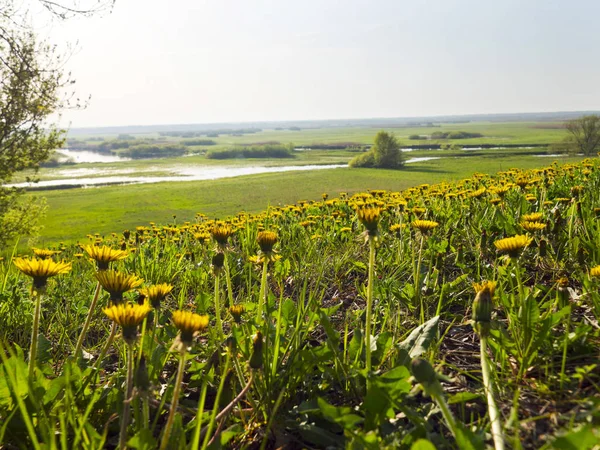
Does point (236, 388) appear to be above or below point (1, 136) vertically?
below

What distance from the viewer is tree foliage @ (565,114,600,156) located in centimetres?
5031

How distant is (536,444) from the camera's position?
1.15 m

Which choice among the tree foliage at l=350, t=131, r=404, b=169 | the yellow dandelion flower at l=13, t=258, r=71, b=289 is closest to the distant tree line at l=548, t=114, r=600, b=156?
the tree foliage at l=350, t=131, r=404, b=169

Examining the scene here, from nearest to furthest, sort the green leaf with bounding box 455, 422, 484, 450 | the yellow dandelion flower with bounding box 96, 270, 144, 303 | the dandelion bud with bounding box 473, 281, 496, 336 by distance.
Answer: the green leaf with bounding box 455, 422, 484, 450 < the dandelion bud with bounding box 473, 281, 496, 336 < the yellow dandelion flower with bounding box 96, 270, 144, 303

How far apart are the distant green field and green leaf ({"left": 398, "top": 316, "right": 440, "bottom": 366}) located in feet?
76.4

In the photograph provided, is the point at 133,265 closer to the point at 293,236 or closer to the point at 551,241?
the point at 293,236

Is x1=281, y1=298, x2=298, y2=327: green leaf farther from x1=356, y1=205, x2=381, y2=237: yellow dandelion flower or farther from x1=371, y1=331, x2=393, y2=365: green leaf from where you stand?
x1=356, y1=205, x2=381, y2=237: yellow dandelion flower

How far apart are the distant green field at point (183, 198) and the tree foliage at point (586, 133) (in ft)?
39.1

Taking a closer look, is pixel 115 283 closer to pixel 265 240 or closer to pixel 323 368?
pixel 265 240

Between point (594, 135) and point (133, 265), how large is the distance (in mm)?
59308

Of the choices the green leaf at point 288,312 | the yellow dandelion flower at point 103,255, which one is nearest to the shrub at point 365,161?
the green leaf at point 288,312

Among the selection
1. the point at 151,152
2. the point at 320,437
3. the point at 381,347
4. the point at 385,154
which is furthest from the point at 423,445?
the point at 151,152

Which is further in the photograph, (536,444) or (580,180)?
(580,180)

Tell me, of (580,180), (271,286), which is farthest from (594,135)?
(271,286)
